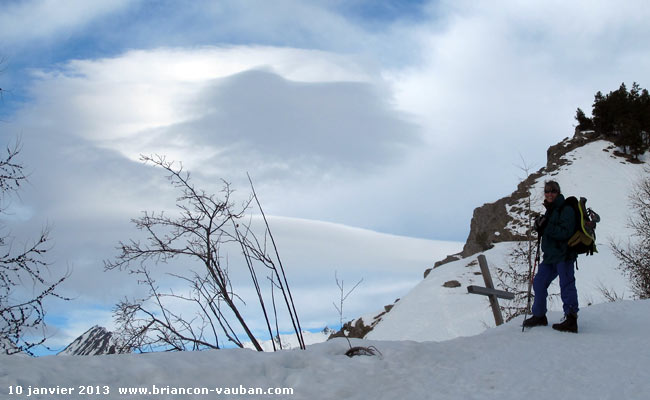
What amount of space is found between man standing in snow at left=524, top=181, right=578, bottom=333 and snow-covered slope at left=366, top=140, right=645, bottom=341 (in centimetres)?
1447

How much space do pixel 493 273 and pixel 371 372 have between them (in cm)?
2873

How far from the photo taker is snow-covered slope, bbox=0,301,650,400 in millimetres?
4012

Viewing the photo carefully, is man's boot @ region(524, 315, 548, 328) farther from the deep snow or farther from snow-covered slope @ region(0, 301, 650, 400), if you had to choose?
snow-covered slope @ region(0, 301, 650, 400)

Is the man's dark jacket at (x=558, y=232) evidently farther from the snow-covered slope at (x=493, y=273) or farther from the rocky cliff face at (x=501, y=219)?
the rocky cliff face at (x=501, y=219)

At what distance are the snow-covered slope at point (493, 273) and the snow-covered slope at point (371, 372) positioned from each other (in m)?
16.2

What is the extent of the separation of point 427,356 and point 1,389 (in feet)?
13.0

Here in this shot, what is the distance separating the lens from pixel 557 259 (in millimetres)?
6988

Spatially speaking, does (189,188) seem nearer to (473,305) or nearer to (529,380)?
(529,380)

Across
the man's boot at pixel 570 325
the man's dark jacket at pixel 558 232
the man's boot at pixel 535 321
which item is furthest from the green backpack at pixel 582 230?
the man's boot at pixel 535 321

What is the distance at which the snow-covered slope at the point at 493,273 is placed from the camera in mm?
25000

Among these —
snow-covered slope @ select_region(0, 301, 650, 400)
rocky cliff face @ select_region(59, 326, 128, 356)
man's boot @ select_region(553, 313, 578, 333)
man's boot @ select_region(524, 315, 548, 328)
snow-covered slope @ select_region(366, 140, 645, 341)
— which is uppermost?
snow-covered slope @ select_region(366, 140, 645, 341)

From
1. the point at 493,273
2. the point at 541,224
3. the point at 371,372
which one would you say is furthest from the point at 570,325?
the point at 493,273

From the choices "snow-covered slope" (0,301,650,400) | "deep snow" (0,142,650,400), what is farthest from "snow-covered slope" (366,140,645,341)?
"snow-covered slope" (0,301,650,400)

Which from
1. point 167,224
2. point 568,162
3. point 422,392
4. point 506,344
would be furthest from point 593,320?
point 568,162
